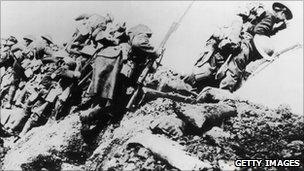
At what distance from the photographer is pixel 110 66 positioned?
307 inches

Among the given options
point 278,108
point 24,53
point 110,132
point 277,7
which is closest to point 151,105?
point 110,132

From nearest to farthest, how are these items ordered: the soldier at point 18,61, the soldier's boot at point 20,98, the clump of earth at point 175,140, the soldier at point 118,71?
the clump of earth at point 175,140
the soldier at point 118,71
the soldier's boot at point 20,98
the soldier at point 18,61

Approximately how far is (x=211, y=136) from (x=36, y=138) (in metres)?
4.01

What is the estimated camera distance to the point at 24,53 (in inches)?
534

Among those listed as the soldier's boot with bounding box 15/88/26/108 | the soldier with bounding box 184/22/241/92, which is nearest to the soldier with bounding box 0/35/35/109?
the soldier's boot with bounding box 15/88/26/108

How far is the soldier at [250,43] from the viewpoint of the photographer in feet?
29.2

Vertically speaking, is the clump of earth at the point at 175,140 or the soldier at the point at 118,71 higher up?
the soldier at the point at 118,71

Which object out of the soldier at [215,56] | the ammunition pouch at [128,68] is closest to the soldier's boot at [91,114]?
the ammunition pouch at [128,68]

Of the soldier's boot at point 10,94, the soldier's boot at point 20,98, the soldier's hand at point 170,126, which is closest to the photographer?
the soldier's hand at point 170,126

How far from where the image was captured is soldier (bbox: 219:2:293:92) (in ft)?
29.2

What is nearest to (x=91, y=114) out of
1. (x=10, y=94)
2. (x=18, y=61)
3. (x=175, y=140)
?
(x=175, y=140)

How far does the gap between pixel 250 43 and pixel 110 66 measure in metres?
3.23

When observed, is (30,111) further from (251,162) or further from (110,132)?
(251,162)

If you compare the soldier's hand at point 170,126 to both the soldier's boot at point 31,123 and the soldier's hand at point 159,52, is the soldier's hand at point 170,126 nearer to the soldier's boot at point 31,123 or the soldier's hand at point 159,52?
the soldier's hand at point 159,52
